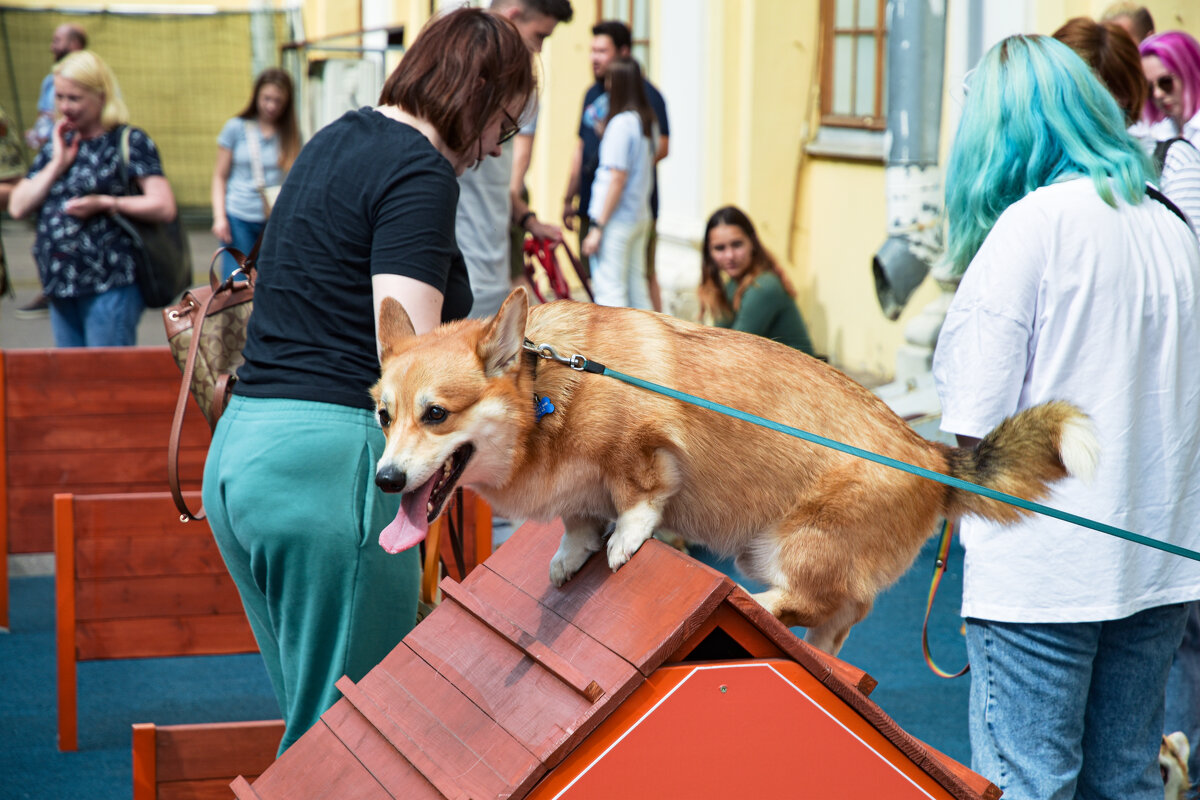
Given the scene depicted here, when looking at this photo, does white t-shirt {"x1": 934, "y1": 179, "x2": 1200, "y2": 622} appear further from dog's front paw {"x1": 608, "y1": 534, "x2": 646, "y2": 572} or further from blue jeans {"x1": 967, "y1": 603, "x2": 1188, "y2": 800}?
dog's front paw {"x1": 608, "y1": 534, "x2": 646, "y2": 572}

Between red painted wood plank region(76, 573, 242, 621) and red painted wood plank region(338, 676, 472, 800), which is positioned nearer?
red painted wood plank region(338, 676, 472, 800)

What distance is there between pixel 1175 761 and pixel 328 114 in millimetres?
8384

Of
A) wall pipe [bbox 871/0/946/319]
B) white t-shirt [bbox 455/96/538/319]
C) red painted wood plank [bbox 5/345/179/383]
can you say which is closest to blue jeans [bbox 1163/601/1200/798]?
white t-shirt [bbox 455/96/538/319]

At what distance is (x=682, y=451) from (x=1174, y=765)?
187 cm

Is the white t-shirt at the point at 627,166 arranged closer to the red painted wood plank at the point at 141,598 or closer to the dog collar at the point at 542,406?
the red painted wood plank at the point at 141,598

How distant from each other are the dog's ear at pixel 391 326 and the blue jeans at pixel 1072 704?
123cm

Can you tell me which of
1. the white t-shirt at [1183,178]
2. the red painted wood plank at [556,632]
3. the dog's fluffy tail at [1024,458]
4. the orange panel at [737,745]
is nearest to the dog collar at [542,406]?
the red painted wood plank at [556,632]

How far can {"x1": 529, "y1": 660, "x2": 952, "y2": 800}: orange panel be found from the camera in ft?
5.53

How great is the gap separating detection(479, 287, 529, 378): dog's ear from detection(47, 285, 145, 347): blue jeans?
4182 mm

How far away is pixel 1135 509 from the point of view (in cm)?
219

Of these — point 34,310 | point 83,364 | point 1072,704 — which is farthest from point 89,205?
point 34,310

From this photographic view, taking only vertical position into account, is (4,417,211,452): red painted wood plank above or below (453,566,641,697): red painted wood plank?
below

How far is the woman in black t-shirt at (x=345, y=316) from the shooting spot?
209 cm

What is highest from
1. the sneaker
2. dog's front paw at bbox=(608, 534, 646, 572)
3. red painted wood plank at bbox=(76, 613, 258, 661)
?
dog's front paw at bbox=(608, 534, 646, 572)
